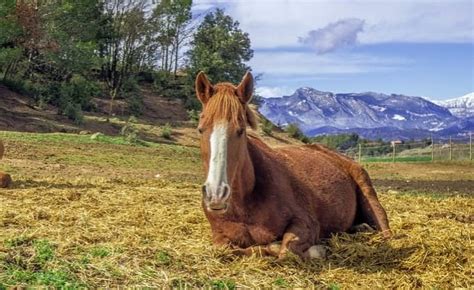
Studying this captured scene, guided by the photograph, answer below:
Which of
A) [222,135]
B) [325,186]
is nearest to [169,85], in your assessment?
[325,186]

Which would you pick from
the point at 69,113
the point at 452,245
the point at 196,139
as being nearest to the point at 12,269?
the point at 452,245

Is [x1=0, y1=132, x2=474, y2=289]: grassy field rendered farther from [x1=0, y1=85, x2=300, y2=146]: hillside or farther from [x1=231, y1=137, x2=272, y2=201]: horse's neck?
[x1=0, y1=85, x2=300, y2=146]: hillside

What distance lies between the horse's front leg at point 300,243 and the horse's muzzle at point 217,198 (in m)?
1.08

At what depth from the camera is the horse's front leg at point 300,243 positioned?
6.40 m

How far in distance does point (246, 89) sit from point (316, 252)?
5.56 feet

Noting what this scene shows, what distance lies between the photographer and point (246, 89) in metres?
6.36

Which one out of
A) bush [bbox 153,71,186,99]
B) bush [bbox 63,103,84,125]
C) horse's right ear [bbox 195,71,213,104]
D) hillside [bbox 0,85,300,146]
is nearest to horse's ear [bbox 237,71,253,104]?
horse's right ear [bbox 195,71,213,104]

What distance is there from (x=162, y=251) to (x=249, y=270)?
2.93 ft

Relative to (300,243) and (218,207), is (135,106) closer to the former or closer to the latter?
(300,243)

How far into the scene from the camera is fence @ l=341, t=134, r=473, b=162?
1473 inches

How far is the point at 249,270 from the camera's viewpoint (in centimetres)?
604

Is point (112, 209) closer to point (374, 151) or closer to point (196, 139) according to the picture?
point (196, 139)

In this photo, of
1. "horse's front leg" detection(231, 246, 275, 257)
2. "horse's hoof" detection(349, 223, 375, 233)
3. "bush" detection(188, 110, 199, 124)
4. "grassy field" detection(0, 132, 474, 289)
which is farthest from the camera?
"bush" detection(188, 110, 199, 124)

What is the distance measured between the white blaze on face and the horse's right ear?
1.60 feet
